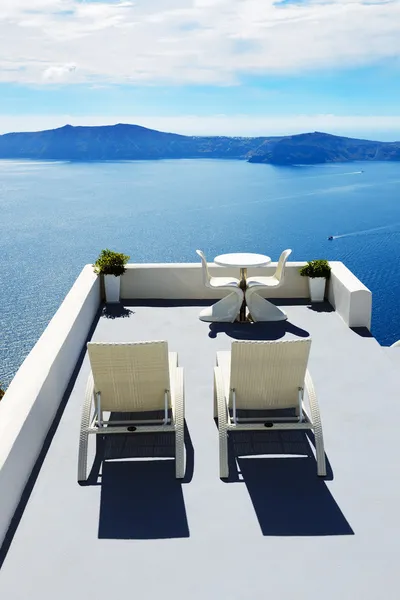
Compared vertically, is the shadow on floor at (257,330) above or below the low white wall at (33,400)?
below

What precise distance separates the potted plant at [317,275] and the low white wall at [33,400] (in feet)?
9.64

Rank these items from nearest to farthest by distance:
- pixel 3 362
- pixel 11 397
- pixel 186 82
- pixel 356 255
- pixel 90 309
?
pixel 11 397
pixel 90 309
pixel 3 362
pixel 356 255
pixel 186 82

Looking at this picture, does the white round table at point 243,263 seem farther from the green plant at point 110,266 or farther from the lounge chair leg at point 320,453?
the lounge chair leg at point 320,453

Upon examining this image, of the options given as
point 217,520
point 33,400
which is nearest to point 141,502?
point 217,520

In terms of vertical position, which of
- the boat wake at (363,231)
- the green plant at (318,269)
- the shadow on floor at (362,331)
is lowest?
the boat wake at (363,231)

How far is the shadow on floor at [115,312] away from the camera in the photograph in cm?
699

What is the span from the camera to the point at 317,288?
7.42m

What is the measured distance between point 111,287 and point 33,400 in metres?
3.72

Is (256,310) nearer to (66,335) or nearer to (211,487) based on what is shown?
(66,335)

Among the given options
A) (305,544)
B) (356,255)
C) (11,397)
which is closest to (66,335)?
(11,397)

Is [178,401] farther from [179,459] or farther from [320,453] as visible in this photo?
[320,453]

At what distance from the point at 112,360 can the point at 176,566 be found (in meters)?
1.26

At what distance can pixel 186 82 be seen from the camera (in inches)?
4594

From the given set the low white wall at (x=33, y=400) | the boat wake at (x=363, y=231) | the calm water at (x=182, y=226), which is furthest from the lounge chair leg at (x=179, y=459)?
the boat wake at (x=363, y=231)
